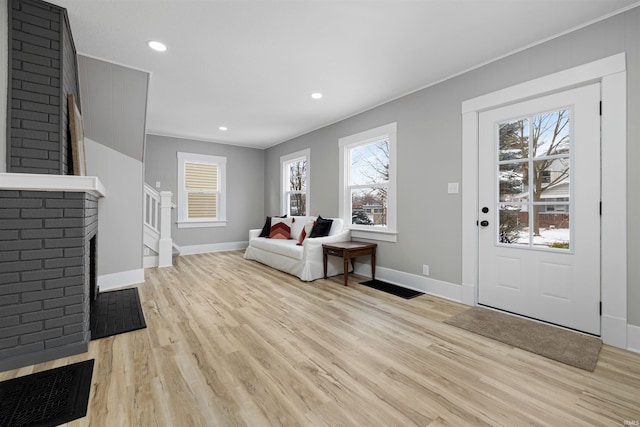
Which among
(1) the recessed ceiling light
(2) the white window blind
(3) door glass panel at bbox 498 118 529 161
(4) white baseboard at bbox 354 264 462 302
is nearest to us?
(1) the recessed ceiling light

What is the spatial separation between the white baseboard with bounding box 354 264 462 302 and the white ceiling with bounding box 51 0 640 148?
2354mm

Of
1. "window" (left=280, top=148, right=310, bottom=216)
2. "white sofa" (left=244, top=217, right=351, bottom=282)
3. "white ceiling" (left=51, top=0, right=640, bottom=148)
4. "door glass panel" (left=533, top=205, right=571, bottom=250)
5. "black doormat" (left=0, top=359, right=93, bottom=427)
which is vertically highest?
"white ceiling" (left=51, top=0, right=640, bottom=148)

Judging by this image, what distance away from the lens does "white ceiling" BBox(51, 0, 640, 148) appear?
2.14 m

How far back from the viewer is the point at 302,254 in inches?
162

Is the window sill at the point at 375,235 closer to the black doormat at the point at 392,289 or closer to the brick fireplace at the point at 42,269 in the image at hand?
the black doormat at the point at 392,289

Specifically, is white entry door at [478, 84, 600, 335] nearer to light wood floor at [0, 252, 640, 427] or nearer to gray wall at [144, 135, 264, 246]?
light wood floor at [0, 252, 640, 427]

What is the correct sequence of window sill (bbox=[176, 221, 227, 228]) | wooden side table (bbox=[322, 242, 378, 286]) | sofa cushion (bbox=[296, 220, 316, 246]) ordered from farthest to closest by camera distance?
window sill (bbox=[176, 221, 227, 228])
sofa cushion (bbox=[296, 220, 316, 246])
wooden side table (bbox=[322, 242, 378, 286])

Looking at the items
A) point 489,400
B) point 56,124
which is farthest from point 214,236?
point 489,400

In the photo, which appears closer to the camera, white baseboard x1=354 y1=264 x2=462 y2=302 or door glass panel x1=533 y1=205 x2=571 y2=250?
door glass panel x1=533 y1=205 x2=571 y2=250

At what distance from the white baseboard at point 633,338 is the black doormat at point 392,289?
1703 mm

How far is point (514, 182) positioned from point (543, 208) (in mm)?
345

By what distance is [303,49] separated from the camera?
8.86 feet

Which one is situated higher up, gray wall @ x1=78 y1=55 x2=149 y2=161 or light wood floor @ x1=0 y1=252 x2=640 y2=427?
gray wall @ x1=78 y1=55 x2=149 y2=161

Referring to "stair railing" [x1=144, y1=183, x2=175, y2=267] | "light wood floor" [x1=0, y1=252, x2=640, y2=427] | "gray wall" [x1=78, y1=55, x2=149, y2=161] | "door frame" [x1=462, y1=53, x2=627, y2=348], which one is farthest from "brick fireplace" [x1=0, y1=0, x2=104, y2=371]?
"door frame" [x1=462, y1=53, x2=627, y2=348]
